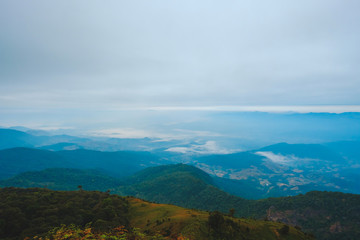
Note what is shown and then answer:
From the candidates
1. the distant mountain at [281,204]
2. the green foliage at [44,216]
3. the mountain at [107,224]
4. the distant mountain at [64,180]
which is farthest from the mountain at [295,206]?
the green foliage at [44,216]

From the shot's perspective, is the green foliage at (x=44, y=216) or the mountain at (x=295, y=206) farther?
the mountain at (x=295, y=206)

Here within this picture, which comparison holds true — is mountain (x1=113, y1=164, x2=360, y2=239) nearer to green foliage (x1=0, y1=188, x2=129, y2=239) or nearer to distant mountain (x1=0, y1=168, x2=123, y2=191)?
distant mountain (x1=0, y1=168, x2=123, y2=191)

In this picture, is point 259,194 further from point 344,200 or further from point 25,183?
point 25,183

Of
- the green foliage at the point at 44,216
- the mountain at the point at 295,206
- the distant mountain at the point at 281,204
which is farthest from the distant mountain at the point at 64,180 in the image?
the green foliage at the point at 44,216

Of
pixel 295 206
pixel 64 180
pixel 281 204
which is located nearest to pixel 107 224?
pixel 281 204

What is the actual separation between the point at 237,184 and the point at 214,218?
178105mm

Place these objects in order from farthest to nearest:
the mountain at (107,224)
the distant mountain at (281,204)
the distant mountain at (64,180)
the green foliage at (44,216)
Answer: the distant mountain at (64,180) → the distant mountain at (281,204) → the green foliage at (44,216) → the mountain at (107,224)

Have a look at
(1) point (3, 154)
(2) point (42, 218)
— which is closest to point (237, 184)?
(2) point (42, 218)

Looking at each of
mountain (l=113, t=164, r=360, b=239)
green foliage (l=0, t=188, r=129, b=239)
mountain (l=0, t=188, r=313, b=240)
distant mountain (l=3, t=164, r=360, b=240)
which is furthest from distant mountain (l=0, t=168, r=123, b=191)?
mountain (l=0, t=188, r=313, b=240)

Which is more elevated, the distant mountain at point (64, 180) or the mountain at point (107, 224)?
the mountain at point (107, 224)

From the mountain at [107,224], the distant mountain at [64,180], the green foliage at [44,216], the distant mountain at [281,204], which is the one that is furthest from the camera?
the distant mountain at [64,180]

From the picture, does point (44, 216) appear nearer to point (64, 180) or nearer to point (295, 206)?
point (295, 206)

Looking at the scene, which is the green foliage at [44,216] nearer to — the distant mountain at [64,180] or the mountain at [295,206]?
the mountain at [295,206]

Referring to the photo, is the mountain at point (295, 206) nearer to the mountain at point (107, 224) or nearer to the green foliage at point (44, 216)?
the mountain at point (107, 224)
